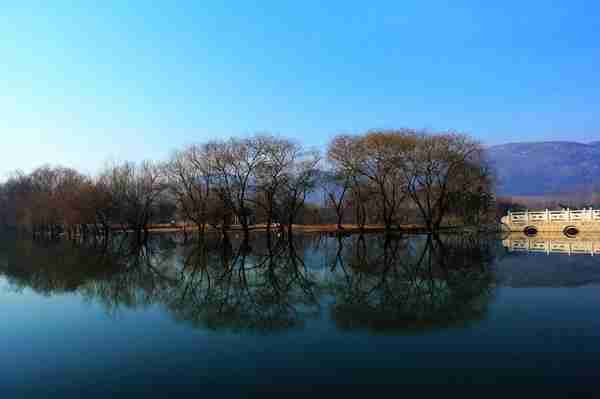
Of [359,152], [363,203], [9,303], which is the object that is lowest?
[9,303]

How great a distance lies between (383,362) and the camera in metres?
8.86

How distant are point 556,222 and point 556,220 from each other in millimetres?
214

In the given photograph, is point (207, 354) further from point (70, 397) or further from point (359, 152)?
point (359, 152)

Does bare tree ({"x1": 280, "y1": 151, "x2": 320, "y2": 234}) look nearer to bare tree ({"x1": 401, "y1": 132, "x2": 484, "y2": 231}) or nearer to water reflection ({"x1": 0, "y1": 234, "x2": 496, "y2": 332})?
bare tree ({"x1": 401, "y1": 132, "x2": 484, "y2": 231})

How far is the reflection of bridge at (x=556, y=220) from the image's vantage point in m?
47.7

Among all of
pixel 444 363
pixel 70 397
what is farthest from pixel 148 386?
pixel 444 363

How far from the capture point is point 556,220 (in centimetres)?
5078

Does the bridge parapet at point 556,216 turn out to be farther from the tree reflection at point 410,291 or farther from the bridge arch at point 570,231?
the tree reflection at point 410,291

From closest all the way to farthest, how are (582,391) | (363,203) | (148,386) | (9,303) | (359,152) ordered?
(582,391) → (148,386) → (9,303) → (359,152) → (363,203)

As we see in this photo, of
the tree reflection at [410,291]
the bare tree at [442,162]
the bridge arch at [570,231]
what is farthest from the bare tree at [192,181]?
the bridge arch at [570,231]

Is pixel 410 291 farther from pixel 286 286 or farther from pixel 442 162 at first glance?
pixel 442 162

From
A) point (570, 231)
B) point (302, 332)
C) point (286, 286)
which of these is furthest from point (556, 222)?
point (302, 332)

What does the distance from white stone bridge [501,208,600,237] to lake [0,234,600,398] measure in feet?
99.5

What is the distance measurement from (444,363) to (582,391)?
7.17 feet
